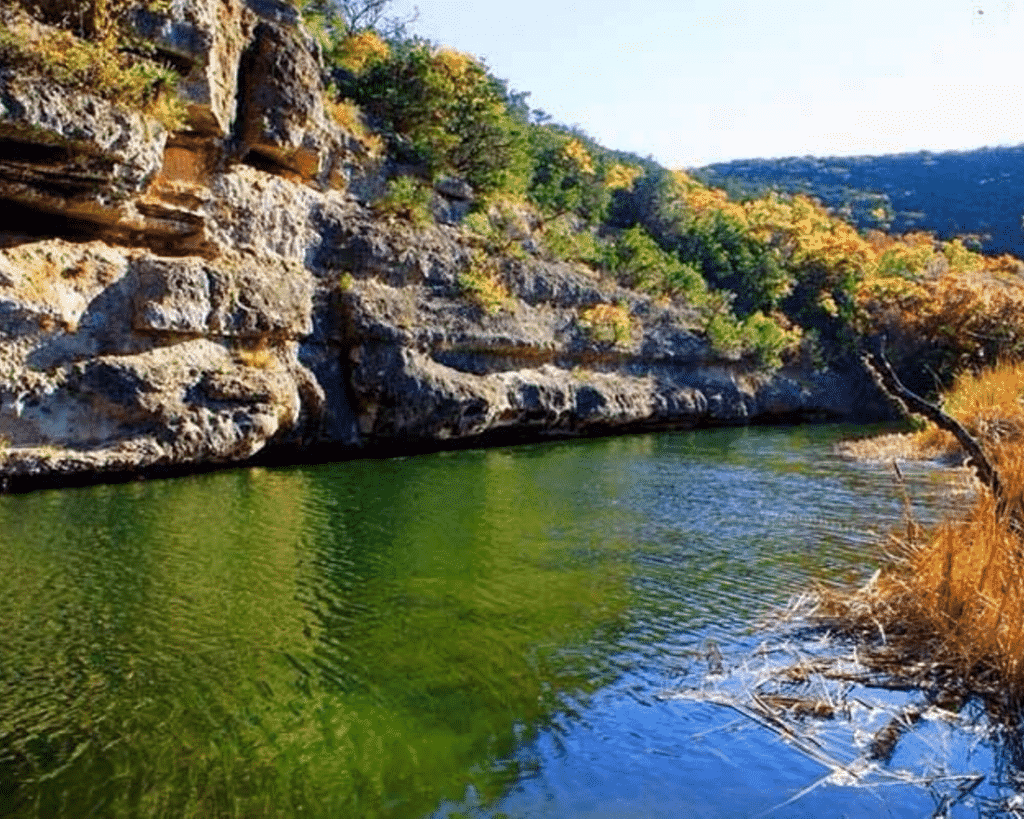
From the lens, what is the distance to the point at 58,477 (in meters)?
16.9

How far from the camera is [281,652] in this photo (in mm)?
7961

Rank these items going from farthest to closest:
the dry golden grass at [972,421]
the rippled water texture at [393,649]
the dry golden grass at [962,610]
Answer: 1. the dry golden grass at [972,421]
2. the dry golden grass at [962,610]
3. the rippled water texture at [393,649]

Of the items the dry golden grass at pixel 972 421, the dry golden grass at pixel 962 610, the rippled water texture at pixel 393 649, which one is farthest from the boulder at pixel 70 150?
the dry golden grass at pixel 962 610

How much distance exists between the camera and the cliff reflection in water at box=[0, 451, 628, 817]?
219 inches

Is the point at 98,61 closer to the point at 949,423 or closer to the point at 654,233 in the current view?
the point at 949,423

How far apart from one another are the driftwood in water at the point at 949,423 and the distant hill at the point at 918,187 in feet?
225

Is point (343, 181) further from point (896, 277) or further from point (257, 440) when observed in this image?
point (896, 277)

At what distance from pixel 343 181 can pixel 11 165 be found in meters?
10.7

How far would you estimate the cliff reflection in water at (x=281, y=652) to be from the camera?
219 inches

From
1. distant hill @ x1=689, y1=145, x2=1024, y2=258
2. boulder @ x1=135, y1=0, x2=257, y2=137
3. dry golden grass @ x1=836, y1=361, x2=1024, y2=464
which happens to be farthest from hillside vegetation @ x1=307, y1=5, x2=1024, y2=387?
distant hill @ x1=689, y1=145, x2=1024, y2=258

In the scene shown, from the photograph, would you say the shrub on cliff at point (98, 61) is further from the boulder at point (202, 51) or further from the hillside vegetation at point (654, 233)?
the hillside vegetation at point (654, 233)

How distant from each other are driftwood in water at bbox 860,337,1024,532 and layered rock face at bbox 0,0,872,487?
14.6 metres

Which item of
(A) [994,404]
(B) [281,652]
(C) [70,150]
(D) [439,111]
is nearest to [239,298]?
(C) [70,150]

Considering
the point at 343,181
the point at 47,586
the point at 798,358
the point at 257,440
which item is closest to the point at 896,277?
the point at 798,358
